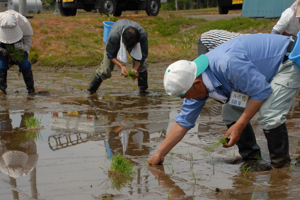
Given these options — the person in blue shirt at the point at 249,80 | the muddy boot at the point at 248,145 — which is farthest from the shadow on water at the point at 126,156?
the person in blue shirt at the point at 249,80

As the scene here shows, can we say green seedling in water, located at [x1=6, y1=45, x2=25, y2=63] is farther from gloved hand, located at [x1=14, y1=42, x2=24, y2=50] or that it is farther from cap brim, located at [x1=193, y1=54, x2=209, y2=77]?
cap brim, located at [x1=193, y1=54, x2=209, y2=77]

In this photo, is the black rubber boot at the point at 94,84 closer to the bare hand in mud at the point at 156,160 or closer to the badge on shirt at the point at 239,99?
the bare hand in mud at the point at 156,160

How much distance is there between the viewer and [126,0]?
17219 millimetres

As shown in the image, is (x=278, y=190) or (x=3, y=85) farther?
(x=3, y=85)

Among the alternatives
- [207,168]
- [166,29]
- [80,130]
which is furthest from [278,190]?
[166,29]

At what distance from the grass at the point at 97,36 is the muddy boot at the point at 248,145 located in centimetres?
853

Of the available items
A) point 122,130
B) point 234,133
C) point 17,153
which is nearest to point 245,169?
point 234,133

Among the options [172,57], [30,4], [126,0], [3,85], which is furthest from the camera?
[30,4]

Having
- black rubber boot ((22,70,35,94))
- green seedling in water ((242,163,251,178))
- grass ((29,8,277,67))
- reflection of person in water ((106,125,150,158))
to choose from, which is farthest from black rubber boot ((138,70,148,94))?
green seedling in water ((242,163,251,178))

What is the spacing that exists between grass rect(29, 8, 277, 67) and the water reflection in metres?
6.88

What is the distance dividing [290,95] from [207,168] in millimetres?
998

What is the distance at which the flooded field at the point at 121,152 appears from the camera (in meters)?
3.54

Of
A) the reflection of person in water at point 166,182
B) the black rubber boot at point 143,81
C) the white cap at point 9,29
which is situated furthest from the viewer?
the black rubber boot at point 143,81

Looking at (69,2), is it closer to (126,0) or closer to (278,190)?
(126,0)
